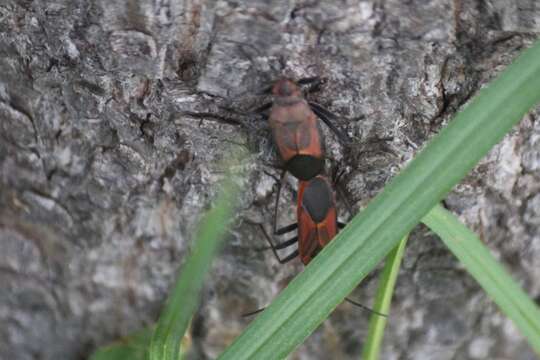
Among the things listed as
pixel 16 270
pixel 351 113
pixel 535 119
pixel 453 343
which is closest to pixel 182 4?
pixel 351 113

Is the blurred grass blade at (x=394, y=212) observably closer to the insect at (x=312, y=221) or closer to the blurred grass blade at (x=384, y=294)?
the blurred grass blade at (x=384, y=294)

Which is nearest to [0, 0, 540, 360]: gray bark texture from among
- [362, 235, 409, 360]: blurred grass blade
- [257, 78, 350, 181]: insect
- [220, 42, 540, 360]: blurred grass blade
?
[257, 78, 350, 181]: insect

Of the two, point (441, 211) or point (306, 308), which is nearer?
point (306, 308)

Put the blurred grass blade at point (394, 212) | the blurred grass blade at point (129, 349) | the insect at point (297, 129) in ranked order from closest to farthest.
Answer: the blurred grass blade at point (394, 212)
the insect at point (297, 129)
the blurred grass blade at point (129, 349)

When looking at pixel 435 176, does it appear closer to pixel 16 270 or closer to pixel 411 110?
pixel 411 110

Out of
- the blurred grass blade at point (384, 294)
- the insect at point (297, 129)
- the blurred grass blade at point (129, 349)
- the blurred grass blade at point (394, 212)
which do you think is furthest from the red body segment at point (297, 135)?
the blurred grass blade at point (129, 349)

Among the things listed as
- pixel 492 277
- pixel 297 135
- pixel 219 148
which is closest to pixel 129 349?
pixel 219 148

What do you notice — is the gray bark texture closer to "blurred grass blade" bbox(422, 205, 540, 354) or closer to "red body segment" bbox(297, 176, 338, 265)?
"red body segment" bbox(297, 176, 338, 265)

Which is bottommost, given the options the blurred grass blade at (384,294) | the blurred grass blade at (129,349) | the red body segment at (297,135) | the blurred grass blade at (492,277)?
the blurred grass blade at (129,349)
